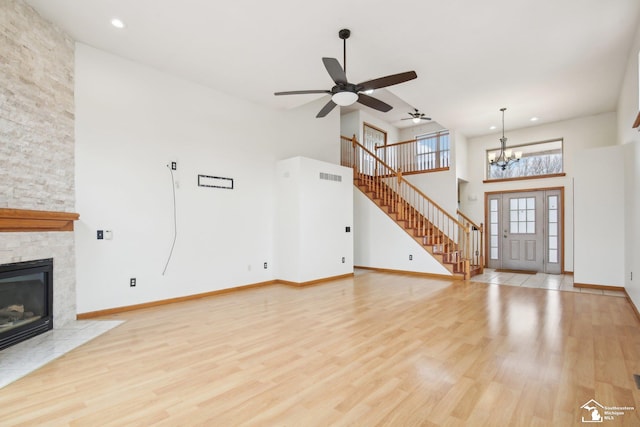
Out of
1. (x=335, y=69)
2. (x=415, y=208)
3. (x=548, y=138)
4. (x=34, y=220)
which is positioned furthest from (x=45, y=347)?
(x=548, y=138)

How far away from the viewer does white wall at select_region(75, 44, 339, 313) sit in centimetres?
412

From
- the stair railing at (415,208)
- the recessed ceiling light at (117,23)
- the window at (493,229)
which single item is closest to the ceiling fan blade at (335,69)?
the recessed ceiling light at (117,23)

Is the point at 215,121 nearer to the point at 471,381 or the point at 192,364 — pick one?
the point at 192,364

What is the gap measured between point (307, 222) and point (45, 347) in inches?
163

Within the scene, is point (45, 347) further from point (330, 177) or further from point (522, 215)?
point (522, 215)

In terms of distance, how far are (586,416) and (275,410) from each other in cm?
197

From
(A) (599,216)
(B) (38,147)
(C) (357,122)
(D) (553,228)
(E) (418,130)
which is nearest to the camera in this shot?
(B) (38,147)

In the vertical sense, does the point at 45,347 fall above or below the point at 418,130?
below

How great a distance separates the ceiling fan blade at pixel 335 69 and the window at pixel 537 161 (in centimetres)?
665

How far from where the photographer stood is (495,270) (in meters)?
8.19

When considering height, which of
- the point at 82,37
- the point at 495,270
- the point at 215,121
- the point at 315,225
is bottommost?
the point at 495,270

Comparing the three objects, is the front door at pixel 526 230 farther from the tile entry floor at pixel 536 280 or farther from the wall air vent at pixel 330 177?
the wall air vent at pixel 330 177

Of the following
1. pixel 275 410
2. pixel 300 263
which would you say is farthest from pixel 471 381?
pixel 300 263

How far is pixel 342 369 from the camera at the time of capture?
262 cm
